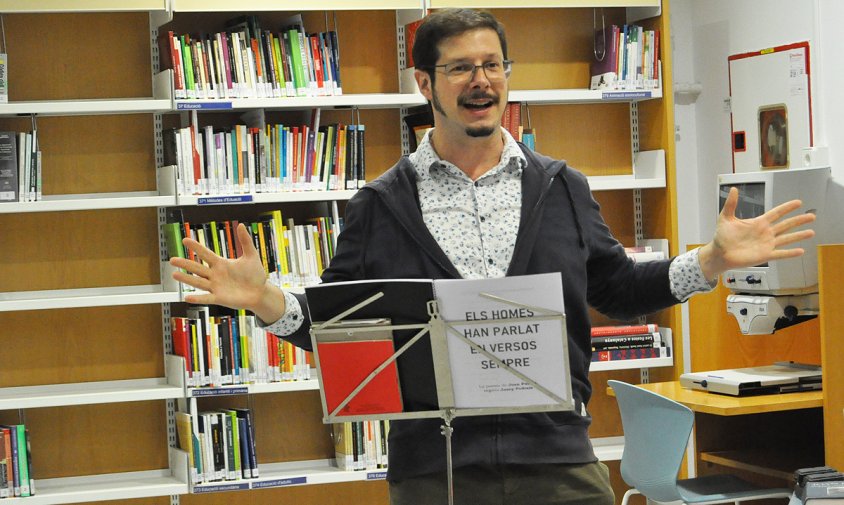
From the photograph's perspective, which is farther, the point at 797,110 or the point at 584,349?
the point at 797,110

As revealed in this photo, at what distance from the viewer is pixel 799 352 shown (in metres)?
4.56

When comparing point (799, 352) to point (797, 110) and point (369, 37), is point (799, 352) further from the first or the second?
point (369, 37)

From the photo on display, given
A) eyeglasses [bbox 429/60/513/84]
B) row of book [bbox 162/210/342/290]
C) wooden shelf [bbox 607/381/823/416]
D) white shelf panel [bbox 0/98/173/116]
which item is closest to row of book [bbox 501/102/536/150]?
row of book [bbox 162/210/342/290]

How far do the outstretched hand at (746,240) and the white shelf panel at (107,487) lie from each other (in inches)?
115

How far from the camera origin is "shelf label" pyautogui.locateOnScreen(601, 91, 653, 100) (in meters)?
4.95

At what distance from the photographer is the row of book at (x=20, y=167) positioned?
4.36m

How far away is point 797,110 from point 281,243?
232 cm

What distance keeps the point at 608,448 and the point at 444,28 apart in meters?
3.21

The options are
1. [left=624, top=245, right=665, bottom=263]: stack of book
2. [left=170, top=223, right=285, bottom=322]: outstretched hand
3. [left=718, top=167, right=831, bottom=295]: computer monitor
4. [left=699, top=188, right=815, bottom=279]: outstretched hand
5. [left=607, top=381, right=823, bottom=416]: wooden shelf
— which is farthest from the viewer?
[left=624, top=245, right=665, bottom=263]: stack of book

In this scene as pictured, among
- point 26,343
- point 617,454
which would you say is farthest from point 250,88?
point 617,454

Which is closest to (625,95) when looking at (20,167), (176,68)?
(176,68)

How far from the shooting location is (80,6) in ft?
14.4

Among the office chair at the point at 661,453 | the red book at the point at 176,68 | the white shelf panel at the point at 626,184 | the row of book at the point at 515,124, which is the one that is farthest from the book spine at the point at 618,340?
the red book at the point at 176,68

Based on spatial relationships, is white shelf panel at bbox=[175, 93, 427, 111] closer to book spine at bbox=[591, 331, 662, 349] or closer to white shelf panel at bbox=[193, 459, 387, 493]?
book spine at bbox=[591, 331, 662, 349]
